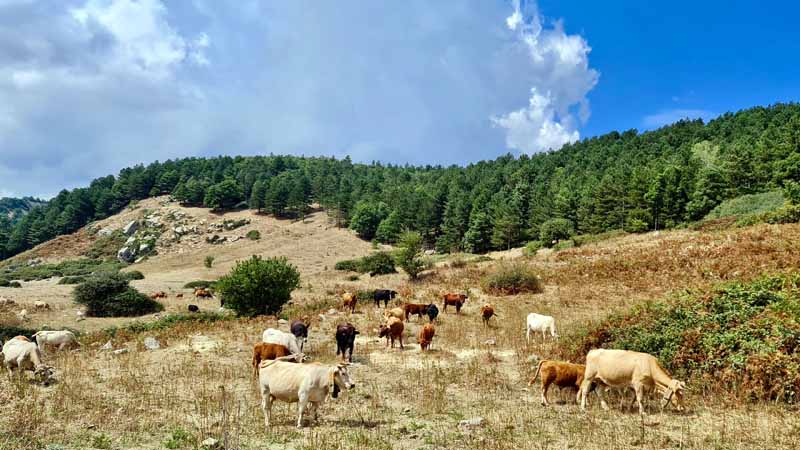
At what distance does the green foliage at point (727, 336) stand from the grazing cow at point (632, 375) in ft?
5.86

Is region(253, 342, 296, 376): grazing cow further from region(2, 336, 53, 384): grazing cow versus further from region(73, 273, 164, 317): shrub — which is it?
region(73, 273, 164, 317): shrub

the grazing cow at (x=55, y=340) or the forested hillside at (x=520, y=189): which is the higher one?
the forested hillside at (x=520, y=189)

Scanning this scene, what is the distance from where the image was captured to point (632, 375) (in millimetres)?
9617

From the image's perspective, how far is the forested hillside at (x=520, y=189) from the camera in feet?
206

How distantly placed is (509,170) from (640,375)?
11615cm

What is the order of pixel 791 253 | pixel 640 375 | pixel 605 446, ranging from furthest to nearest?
pixel 791 253 < pixel 640 375 < pixel 605 446

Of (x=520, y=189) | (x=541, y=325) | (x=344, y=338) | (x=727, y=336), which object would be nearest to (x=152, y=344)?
(x=344, y=338)

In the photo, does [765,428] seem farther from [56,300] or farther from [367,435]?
[56,300]

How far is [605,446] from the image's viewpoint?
25.5 feet

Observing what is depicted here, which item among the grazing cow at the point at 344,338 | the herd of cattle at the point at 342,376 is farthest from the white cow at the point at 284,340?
the grazing cow at the point at 344,338

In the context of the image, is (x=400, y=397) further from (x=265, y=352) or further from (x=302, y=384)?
(x=265, y=352)

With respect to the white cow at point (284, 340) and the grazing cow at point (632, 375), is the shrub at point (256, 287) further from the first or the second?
the grazing cow at point (632, 375)

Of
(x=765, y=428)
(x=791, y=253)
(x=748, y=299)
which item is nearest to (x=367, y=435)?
(x=765, y=428)

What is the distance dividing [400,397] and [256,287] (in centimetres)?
1663
